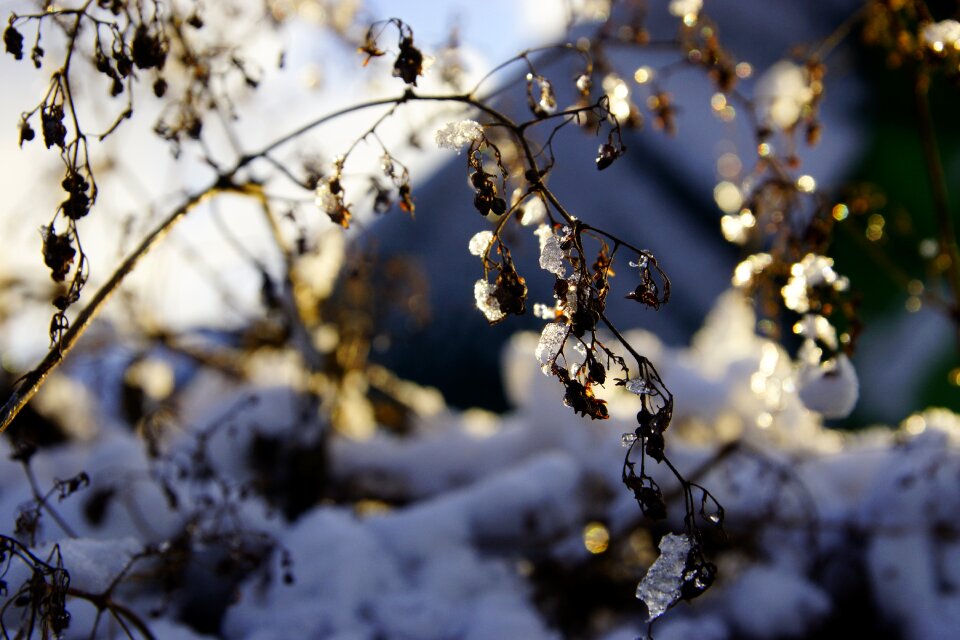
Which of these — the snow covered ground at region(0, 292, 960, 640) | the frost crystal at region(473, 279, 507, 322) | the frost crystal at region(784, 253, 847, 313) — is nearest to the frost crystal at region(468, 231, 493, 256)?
the frost crystal at region(473, 279, 507, 322)

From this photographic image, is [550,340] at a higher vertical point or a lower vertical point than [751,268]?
lower

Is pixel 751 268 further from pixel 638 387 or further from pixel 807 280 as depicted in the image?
pixel 638 387

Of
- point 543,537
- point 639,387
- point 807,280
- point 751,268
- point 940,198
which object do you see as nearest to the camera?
point 639,387

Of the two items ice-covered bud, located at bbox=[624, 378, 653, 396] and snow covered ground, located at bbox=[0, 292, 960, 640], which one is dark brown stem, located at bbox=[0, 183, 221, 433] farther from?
ice-covered bud, located at bbox=[624, 378, 653, 396]

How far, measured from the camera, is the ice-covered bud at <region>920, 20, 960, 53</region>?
42.8 inches

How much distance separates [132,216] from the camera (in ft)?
4.29

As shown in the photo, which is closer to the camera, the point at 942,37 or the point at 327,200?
the point at 327,200

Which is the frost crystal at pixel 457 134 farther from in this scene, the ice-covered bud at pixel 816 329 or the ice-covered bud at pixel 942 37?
the ice-covered bud at pixel 942 37

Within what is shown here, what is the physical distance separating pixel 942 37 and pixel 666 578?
85 centimetres

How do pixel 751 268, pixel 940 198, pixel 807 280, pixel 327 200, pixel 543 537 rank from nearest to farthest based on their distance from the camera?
pixel 327 200 → pixel 807 280 → pixel 751 268 → pixel 940 198 → pixel 543 537

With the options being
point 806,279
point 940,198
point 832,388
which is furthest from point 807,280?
point 940,198

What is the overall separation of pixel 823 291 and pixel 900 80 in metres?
5.32

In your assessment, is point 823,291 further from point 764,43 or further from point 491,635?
point 764,43

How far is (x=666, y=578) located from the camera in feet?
2.46
